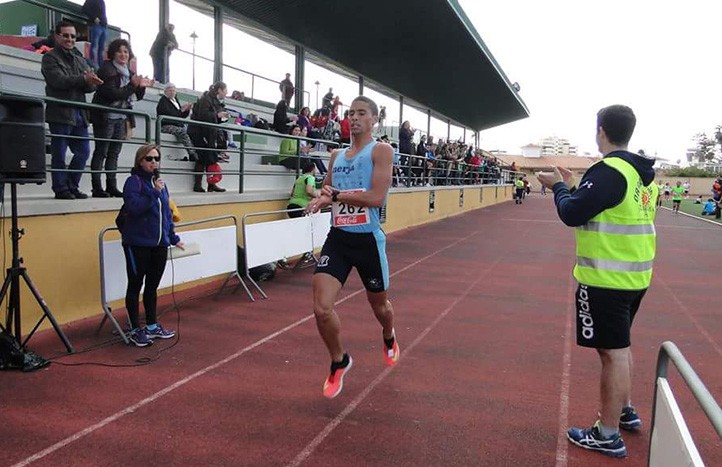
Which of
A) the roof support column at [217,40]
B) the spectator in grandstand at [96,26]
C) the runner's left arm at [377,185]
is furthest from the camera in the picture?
the roof support column at [217,40]

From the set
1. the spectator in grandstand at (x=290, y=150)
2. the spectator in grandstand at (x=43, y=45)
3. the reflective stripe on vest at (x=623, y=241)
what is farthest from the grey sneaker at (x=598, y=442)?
the spectator in grandstand at (x=43, y=45)

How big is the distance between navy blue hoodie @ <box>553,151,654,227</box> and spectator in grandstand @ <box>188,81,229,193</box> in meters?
6.72

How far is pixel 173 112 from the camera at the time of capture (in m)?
9.91

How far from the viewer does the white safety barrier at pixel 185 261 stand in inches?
238

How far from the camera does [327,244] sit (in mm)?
4543

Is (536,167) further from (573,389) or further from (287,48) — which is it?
(573,389)

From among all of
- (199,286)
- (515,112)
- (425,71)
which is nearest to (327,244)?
(199,286)

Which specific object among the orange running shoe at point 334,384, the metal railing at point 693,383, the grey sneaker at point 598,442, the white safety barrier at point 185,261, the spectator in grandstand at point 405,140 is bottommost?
the grey sneaker at point 598,442

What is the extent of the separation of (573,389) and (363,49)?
19.5 metres

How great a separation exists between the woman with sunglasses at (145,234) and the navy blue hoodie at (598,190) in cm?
391

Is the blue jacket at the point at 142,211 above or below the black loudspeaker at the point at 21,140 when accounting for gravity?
below

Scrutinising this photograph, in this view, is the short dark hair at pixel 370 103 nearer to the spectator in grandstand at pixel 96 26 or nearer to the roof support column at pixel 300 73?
the spectator in grandstand at pixel 96 26

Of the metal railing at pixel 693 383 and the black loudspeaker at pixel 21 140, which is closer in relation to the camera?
the metal railing at pixel 693 383

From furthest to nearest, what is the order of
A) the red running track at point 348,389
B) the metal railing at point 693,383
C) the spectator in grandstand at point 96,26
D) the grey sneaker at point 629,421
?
the spectator in grandstand at point 96,26 → the grey sneaker at point 629,421 → the red running track at point 348,389 → the metal railing at point 693,383
